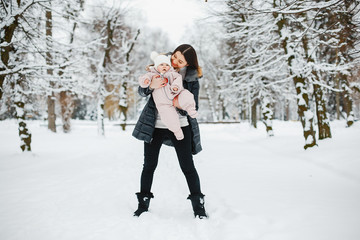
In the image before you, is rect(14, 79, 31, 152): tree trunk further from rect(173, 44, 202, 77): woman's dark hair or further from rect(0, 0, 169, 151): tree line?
rect(173, 44, 202, 77): woman's dark hair

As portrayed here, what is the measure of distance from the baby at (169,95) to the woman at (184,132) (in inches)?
3.9

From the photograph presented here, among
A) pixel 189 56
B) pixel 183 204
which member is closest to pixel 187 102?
pixel 189 56

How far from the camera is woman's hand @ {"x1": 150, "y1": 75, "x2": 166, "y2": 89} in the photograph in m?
2.47

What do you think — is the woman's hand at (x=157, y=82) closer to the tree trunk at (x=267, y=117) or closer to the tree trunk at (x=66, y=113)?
the tree trunk at (x=267, y=117)

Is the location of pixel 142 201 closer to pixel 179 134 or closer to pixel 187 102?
pixel 179 134

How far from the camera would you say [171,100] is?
2486 mm

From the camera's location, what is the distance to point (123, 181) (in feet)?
14.5

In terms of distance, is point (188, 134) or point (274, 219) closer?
point (274, 219)

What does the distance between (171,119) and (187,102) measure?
25 centimetres

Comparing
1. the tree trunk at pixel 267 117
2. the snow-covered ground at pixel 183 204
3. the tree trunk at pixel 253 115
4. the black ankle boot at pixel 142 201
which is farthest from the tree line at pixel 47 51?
the tree trunk at pixel 253 115

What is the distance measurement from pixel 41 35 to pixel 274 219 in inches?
248

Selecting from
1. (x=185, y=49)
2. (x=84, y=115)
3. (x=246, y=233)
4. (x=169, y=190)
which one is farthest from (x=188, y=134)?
(x=84, y=115)

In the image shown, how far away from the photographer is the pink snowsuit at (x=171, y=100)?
7.93 ft

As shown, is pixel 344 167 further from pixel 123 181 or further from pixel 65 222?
pixel 65 222
